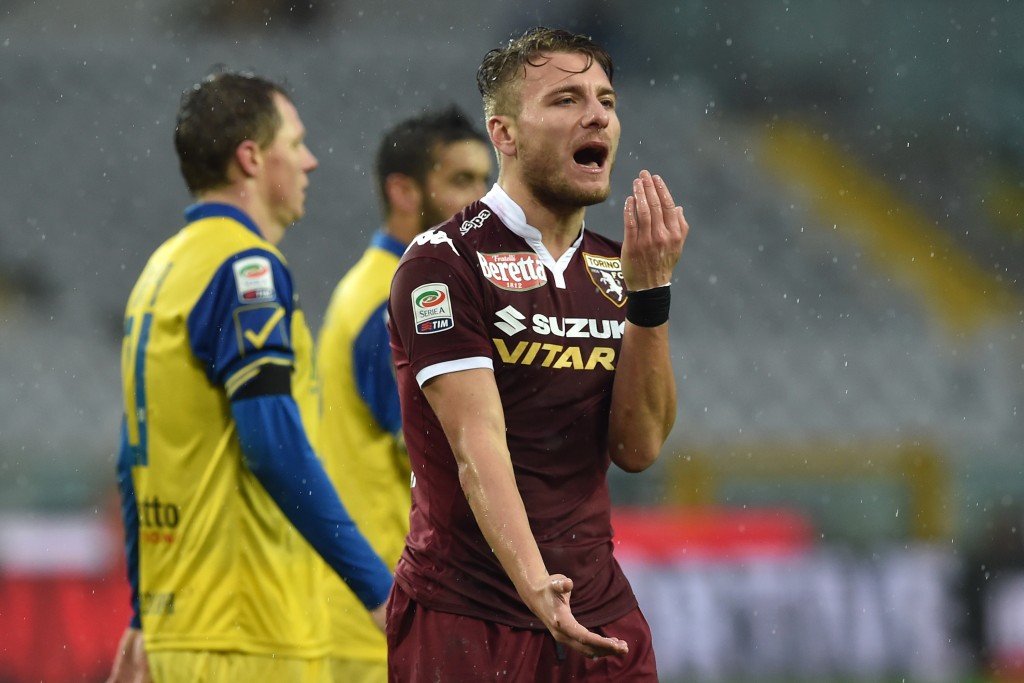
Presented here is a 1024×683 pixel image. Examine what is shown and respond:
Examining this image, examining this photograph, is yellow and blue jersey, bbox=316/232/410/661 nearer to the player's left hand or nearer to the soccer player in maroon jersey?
the soccer player in maroon jersey

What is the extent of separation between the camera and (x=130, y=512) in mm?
3973

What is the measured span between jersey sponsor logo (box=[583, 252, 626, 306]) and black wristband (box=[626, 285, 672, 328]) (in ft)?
0.51

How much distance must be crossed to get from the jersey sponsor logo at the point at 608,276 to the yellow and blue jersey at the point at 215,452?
911mm

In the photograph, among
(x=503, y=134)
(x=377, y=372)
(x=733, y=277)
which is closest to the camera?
(x=503, y=134)

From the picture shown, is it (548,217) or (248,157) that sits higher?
(248,157)

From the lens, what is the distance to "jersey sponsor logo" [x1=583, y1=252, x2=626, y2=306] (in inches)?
123

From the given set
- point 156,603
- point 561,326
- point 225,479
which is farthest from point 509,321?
point 156,603

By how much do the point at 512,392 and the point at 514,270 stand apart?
252 millimetres

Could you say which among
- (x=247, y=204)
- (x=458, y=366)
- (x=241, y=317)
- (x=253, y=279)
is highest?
(x=247, y=204)

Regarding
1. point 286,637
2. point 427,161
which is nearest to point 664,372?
point 286,637

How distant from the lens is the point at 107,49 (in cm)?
1450

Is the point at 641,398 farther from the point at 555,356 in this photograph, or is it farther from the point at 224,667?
the point at 224,667

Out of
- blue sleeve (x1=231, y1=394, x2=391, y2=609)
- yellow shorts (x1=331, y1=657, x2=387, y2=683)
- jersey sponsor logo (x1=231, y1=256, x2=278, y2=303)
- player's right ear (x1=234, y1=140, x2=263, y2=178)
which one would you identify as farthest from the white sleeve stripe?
yellow shorts (x1=331, y1=657, x2=387, y2=683)

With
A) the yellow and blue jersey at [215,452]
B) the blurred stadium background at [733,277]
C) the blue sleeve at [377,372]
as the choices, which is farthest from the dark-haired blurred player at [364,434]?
the blurred stadium background at [733,277]
